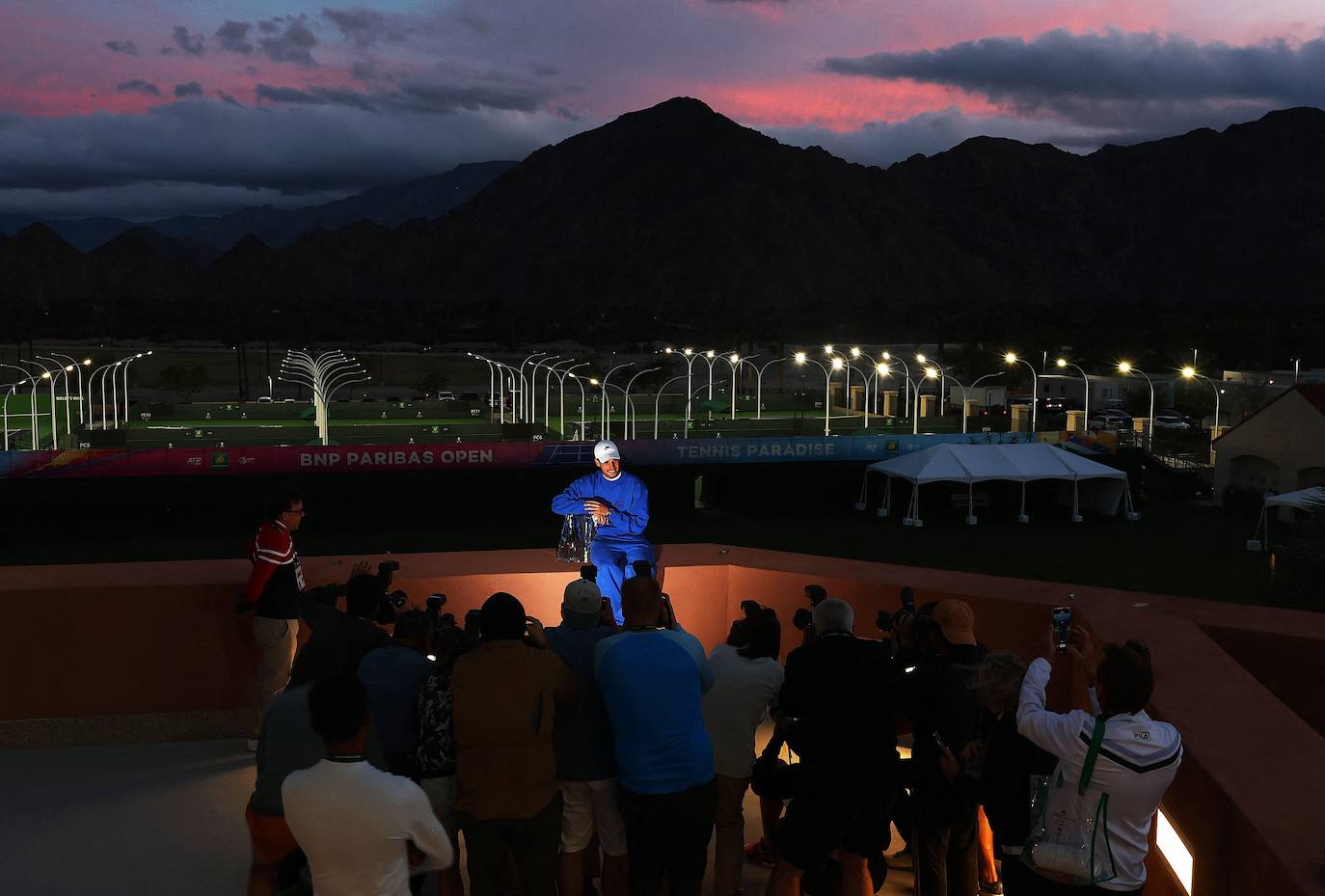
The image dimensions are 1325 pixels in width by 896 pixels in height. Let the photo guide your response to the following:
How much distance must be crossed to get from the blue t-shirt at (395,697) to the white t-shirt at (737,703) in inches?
49.8

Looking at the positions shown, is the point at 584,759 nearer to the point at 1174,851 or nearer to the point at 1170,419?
the point at 1174,851

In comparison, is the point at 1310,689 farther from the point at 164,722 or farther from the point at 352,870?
the point at 164,722

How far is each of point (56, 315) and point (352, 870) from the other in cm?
13624

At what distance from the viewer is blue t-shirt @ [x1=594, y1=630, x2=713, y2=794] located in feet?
15.4

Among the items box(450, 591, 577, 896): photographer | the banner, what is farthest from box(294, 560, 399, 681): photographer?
the banner

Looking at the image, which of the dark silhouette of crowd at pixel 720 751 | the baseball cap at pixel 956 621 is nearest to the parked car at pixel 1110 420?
the baseball cap at pixel 956 621

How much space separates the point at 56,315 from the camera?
407ft

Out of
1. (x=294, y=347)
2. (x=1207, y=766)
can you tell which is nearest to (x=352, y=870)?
(x=1207, y=766)

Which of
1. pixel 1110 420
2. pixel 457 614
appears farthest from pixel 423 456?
pixel 1110 420

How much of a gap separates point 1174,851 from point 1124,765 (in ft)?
2.33

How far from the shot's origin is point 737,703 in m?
5.24

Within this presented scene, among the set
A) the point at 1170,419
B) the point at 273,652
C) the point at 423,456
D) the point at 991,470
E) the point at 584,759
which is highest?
the point at 584,759

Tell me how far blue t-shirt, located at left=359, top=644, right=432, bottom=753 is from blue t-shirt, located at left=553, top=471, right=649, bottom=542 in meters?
2.98

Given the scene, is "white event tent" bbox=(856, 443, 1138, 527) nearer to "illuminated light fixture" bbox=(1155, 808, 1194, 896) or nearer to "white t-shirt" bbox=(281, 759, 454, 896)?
"illuminated light fixture" bbox=(1155, 808, 1194, 896)
